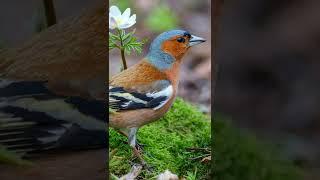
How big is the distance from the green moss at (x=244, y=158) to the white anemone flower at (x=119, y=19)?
30cm

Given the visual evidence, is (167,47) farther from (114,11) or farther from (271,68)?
(271,68)

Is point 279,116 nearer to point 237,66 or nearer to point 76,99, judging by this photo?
point 237,66

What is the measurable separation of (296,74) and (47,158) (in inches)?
23.5

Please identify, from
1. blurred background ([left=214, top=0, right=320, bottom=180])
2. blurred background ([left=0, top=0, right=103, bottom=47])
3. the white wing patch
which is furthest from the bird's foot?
blurred background ([left=0, top=0, right=103, bottom=47])

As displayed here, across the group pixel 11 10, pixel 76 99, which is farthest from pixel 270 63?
pixel 11 10

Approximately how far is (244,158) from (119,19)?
44cm

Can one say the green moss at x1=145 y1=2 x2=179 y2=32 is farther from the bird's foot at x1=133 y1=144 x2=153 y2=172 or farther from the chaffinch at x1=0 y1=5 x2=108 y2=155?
the bird's foot at x1=133 y1=144 x2=153 y2=172

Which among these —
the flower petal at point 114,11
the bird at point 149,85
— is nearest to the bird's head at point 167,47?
the bird at point 149,85

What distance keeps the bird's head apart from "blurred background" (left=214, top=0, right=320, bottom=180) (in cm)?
8

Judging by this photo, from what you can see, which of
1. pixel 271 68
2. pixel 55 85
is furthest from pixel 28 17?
pixel 271 68

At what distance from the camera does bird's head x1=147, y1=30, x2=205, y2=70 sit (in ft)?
5.43

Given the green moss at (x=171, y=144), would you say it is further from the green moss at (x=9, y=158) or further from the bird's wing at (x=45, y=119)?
the green moss at (x=9, y=158)

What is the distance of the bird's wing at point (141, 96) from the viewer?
162cm

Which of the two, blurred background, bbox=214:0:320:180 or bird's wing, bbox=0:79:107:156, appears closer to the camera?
bird's wing, bbox=0:79:107:156
